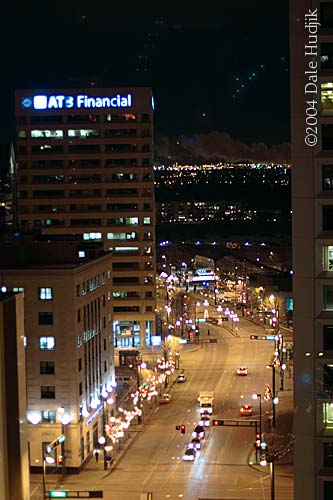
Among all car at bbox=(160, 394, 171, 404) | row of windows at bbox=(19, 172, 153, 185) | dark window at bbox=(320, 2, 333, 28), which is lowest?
car at bbox=(160, 394, 171, 404)

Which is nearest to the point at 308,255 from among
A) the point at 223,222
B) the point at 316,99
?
the point at 316,99

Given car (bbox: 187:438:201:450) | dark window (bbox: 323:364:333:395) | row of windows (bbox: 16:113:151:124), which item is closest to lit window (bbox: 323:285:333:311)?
dark window (bbox: 323:364:333:395)

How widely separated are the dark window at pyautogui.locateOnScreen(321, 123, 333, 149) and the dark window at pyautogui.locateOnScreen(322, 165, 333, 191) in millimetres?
379

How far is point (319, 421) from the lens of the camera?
17172 millimetres

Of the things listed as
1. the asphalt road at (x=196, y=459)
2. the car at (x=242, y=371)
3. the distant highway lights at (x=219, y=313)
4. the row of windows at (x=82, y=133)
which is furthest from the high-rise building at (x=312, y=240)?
the distant highway lights at (x=219, y=313)

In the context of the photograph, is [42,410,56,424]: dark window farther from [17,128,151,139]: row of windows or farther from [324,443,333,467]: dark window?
[17,128,151,139]: row of windows

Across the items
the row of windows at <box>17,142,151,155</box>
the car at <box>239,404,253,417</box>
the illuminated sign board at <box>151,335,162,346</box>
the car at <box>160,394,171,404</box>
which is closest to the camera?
the car at <box>239,404,253,417</box>

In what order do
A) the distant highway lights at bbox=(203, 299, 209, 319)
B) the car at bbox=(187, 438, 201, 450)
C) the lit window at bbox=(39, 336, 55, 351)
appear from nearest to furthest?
the lit window at bbox=(39, 336, 55, 351)
the car at bbox=(187, 438, 201, 450)
the distant highway lights at bbox=(203, 299, 209, 319)

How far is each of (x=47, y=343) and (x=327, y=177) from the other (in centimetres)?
1565

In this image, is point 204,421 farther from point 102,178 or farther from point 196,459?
point 102,178

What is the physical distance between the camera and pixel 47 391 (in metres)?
30.4

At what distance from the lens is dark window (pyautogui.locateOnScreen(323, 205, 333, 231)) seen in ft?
56.0

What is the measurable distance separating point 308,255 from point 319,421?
3.02 meters

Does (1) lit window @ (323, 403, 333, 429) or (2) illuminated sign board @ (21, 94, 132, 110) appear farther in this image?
(2) illuminated sign board @ (21, 94, 132, 110)
